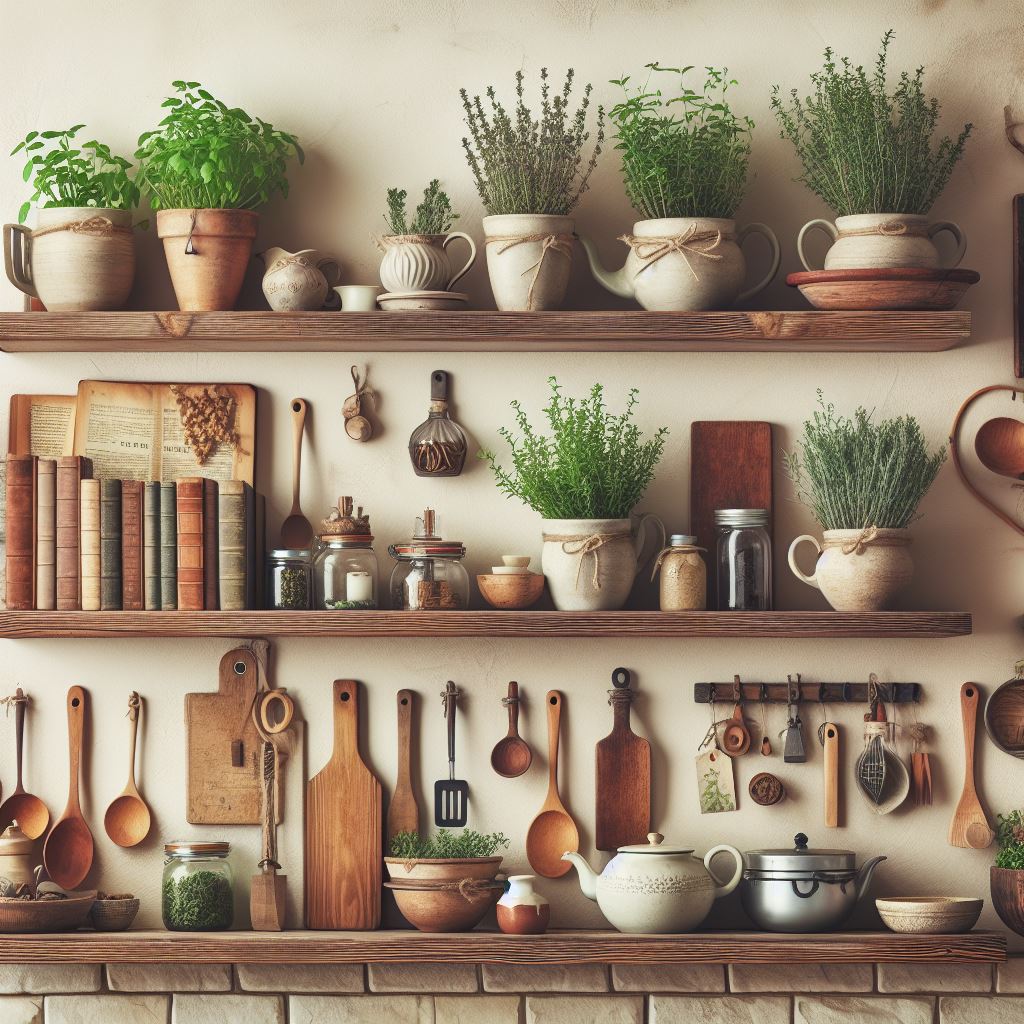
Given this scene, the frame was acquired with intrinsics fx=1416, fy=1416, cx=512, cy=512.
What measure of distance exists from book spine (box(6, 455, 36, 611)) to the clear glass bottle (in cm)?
122

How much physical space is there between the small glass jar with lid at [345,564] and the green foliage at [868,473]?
2.65ft

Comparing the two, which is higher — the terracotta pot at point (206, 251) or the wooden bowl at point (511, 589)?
the terracotta pot at point (206, 251)

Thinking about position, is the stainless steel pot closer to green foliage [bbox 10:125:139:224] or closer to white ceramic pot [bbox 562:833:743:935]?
white ceramic pot [bbox 562:833:743:935]

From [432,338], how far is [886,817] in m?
1.20

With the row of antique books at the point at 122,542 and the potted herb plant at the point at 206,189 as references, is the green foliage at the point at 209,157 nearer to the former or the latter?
the potted herb plant at the point at 206,189

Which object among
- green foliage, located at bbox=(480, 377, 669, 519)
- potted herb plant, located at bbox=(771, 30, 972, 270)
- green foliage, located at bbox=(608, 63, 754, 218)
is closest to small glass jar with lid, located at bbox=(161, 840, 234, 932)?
green foliage, located at bbox=(480, 377, 669, 519)

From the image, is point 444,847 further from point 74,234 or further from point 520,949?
point 74,234

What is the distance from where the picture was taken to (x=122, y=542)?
2484mm

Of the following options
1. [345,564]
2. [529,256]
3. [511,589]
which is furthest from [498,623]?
[529,256]

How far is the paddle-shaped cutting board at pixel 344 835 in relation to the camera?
2555mm

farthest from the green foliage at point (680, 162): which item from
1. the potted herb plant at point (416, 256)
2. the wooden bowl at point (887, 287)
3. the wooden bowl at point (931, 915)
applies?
the wooden bowl at point (931, 915)

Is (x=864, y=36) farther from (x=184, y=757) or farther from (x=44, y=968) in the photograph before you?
(x=44, y=968)

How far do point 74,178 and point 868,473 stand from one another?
151 centimetres

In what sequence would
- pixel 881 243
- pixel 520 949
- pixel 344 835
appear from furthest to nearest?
1. pixel 344 835
2. pixel 881 243
3. pixel 520 949
